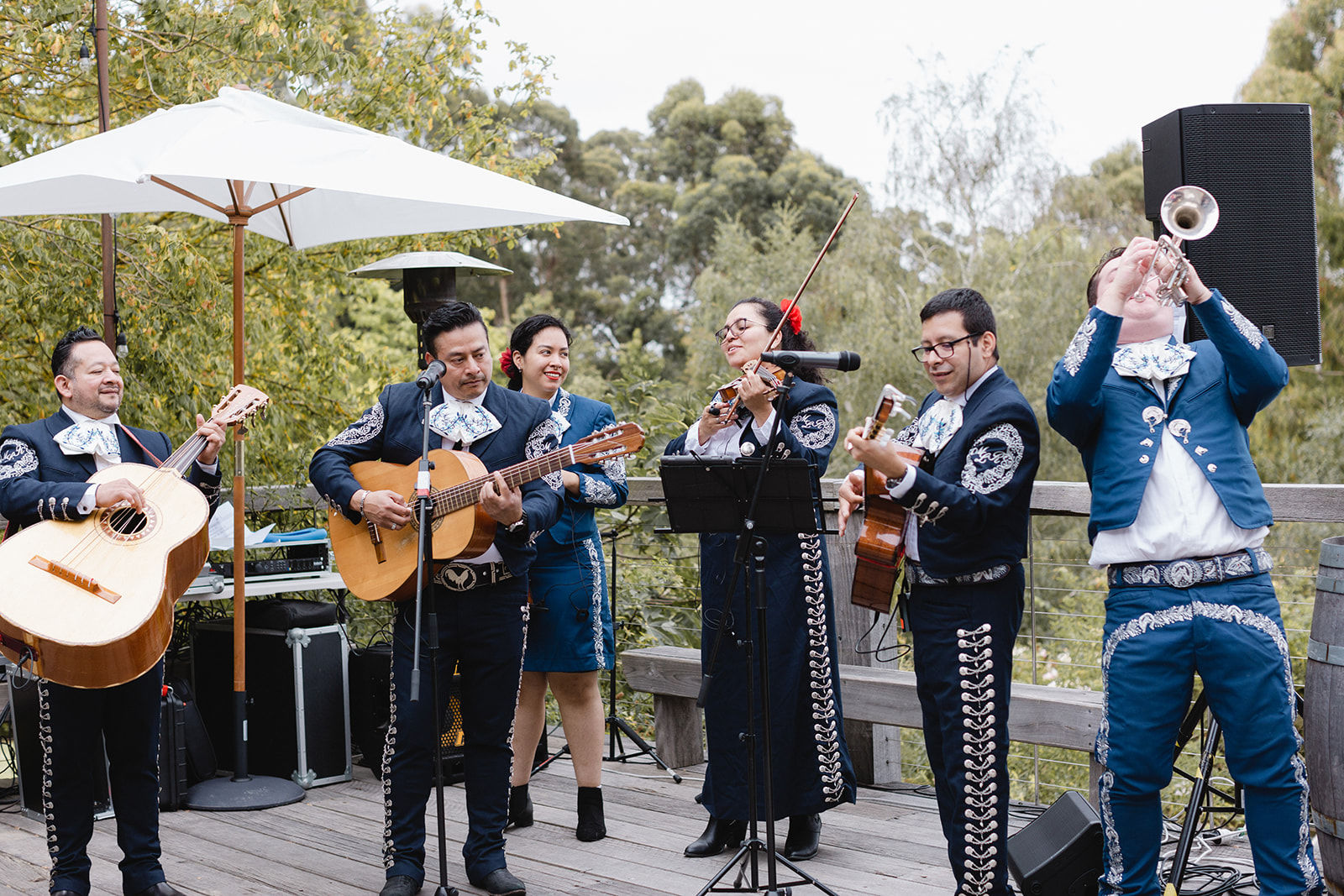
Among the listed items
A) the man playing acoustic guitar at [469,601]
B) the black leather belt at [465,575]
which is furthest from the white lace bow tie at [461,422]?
A: the black leather belt at [465,575]

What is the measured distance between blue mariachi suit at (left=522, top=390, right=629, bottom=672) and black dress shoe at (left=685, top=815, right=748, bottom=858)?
0.67 meters

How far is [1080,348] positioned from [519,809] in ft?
8.69

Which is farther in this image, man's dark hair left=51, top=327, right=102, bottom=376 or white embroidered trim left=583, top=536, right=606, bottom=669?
white embroidered trim left=583, top=536, right=606, bottom=669

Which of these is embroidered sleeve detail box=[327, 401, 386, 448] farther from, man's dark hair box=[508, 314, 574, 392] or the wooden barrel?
the wooden barrel

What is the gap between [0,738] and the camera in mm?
5074

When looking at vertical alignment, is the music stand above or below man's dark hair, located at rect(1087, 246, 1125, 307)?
below

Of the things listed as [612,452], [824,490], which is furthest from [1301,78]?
[612,452]

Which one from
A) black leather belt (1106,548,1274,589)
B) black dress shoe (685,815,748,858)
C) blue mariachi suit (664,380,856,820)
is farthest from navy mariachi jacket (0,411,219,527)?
black leather belt (1106,548,1274,589)

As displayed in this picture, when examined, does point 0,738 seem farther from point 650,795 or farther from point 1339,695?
point 1339,695

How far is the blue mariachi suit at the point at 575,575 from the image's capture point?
162 inches

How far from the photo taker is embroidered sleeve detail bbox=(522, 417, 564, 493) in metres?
3.69

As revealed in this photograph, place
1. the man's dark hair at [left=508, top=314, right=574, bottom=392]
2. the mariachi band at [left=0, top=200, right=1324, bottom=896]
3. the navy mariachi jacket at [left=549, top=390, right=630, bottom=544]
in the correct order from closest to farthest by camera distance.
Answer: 1. the mariachi band at [left=0, top=200, right=1324, bottom=896]
2. the navy mariachi jacket at [left=549, top=390, right=630, bottom=544]
3. the man's dark hair at [left=508, top=314, right=574, bottom=392]

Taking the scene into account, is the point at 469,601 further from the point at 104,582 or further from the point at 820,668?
the point at 820,668

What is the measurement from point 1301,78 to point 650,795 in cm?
1595
